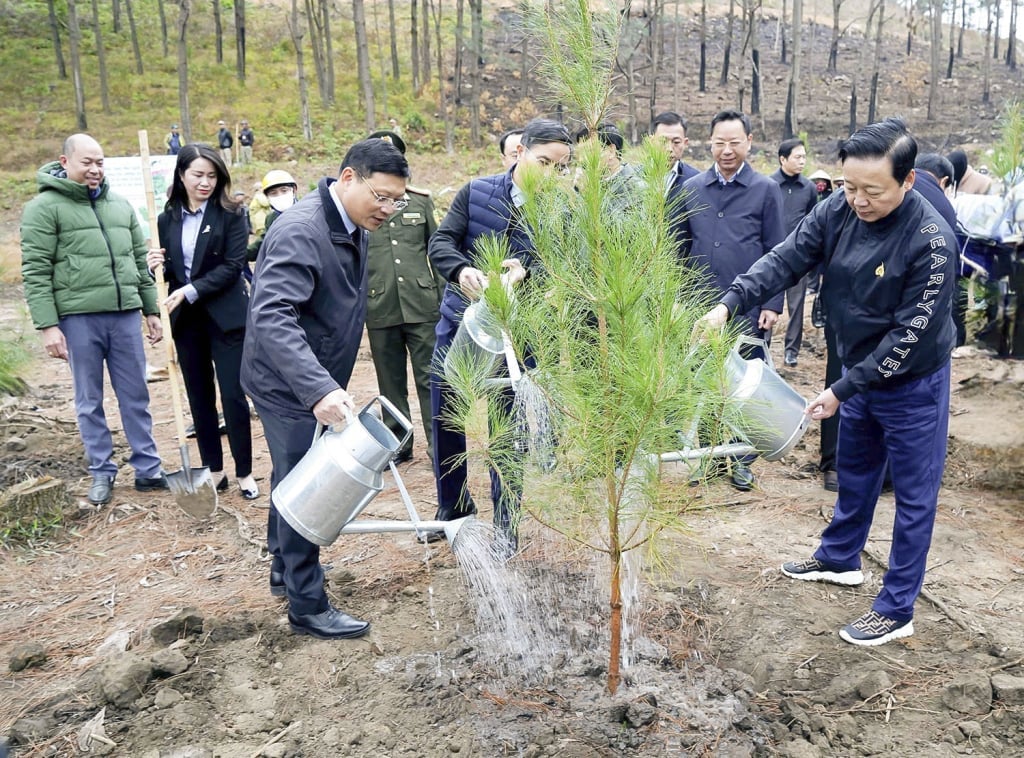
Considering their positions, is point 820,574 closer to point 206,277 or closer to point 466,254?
point 466,254

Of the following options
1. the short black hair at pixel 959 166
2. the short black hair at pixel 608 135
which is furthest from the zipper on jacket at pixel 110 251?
the short black hair at pixel 959 166

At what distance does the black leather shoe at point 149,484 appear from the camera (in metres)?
4.42

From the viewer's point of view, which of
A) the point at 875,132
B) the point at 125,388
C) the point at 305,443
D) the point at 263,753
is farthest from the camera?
the point at 125,388

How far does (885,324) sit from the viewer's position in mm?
2639

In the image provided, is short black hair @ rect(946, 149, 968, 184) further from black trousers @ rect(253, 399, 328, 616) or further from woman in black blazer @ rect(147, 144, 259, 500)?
black trousers @ rect(253, 399, 328, 616)

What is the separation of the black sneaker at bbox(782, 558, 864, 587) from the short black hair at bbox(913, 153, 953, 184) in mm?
2558

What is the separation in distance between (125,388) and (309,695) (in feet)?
8.13

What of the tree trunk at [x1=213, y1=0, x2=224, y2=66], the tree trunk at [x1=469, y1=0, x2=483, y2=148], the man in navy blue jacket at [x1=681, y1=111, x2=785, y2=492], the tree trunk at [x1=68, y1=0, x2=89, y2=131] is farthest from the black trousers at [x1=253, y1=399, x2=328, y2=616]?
the tree trunk at [x1=213, y1=0, x2=224, y2=66]

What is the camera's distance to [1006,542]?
3.66 meters

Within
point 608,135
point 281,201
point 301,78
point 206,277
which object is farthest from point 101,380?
point 301,78

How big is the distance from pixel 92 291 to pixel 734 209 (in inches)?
130

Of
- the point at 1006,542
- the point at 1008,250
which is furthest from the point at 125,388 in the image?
the point at 1008,250

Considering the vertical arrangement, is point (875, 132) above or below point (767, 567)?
above

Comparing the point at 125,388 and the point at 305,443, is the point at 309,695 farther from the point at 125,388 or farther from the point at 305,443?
the point at 125,388
